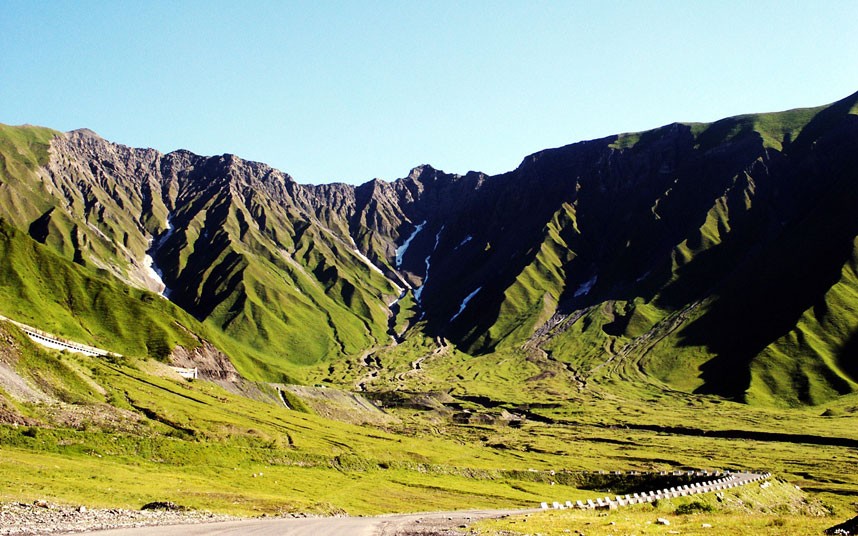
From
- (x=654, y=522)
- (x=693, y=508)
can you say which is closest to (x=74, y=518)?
(x=654, y=522)

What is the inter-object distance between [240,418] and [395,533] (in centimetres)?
11090

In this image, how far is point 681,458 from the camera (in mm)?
188000

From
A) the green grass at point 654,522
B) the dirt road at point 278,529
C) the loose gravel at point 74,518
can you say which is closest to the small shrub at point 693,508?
the green grass at point 654,522

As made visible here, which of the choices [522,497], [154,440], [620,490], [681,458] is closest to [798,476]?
[681,458]

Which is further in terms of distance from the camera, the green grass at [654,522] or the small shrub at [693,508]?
the small shrub at [693,508]

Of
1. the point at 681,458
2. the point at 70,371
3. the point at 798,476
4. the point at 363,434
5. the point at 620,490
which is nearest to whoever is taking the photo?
the point at 70,371

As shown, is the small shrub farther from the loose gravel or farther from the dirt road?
the loose gravel

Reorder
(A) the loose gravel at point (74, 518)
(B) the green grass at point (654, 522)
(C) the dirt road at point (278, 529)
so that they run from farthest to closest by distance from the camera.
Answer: (B) the green grass at point (654, 522) < (C) the dirt road at point (278, 529) < (A) the loose gravel at point (74, 518)

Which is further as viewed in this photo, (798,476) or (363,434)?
(363,434)

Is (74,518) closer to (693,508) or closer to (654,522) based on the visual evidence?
(654,522)

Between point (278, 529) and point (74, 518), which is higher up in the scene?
point (74, 518)

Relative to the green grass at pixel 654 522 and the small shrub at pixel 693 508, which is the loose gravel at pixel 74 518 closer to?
the green grass at pixel 654 522

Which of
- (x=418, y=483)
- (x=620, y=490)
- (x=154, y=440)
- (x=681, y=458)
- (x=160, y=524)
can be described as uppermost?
(x=160, y=524)

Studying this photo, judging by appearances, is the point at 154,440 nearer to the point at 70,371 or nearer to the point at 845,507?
the point at 70,371
